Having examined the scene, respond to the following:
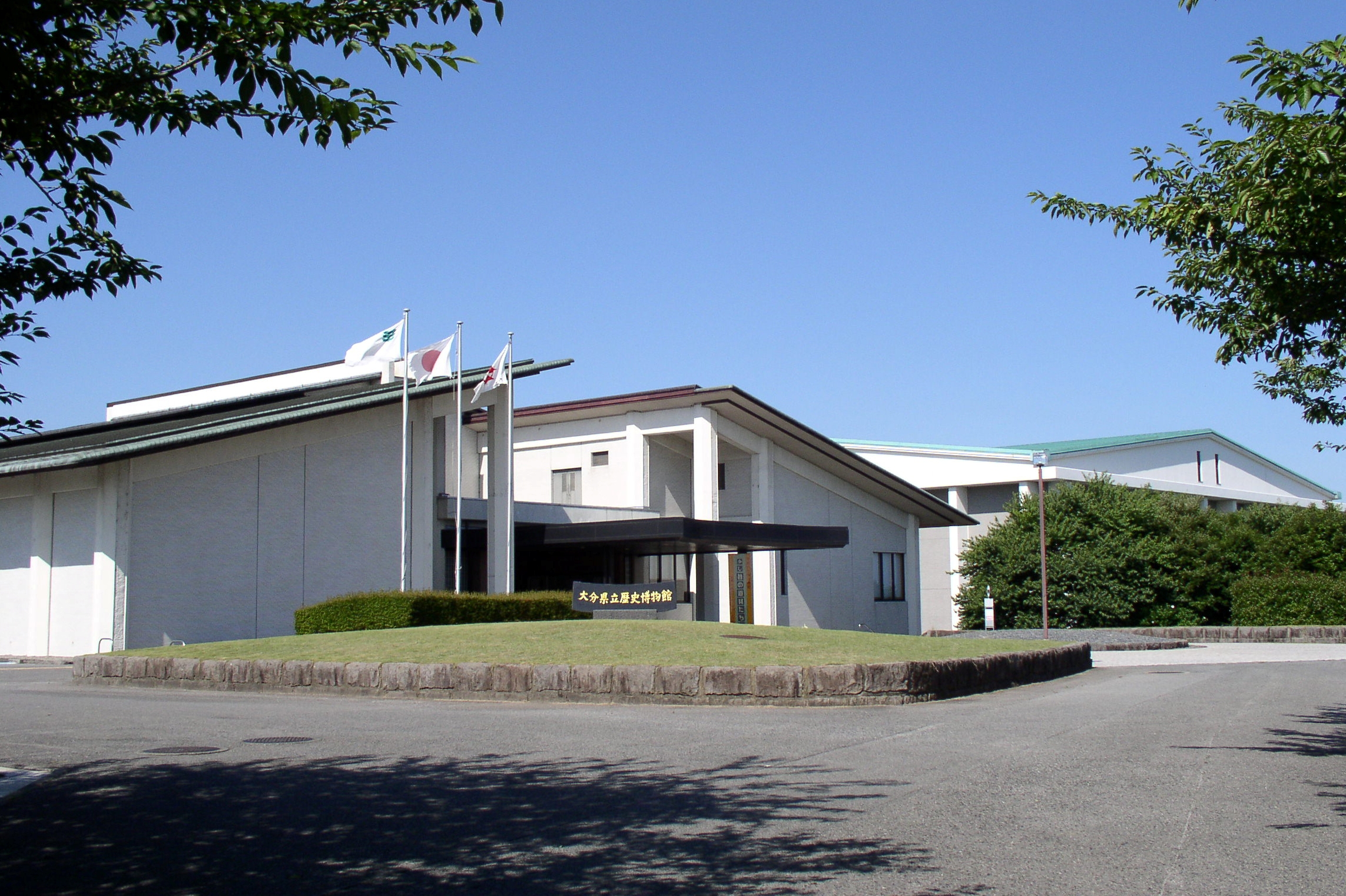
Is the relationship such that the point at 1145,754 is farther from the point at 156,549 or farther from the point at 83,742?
the point at 156,549

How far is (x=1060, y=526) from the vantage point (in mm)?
42375

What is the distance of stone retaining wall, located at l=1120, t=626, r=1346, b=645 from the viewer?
36531 millimetres

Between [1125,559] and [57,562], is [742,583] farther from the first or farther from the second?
[57,562]

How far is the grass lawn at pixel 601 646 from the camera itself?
53.5ft

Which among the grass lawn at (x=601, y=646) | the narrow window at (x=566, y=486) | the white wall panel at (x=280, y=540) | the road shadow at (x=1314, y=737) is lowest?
the road shadow at (x=1314, y=737)

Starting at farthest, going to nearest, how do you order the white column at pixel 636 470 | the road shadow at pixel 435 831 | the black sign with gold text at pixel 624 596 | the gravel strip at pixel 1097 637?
the white column at pixel 636 470
the gravel strip at pixel 1097 637
the black sign with gold text at pixel 624 596
the road shadow at pixel 435 831

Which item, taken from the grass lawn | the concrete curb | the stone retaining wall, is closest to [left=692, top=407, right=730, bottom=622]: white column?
the stone retaining wall

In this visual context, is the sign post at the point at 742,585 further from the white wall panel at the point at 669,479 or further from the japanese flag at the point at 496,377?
the japanese flag at the point at 496,377

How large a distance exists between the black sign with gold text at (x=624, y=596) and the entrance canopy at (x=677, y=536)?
6.55 metres

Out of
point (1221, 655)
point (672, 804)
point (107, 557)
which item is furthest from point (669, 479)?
point (672, 804)

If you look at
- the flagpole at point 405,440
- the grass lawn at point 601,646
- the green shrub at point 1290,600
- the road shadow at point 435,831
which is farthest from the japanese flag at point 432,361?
the green shrub at point 1290,600

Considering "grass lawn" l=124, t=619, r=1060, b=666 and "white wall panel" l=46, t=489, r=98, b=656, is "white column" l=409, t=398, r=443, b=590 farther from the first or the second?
"grass lawn" l=124, t=619, r=1060, b=666

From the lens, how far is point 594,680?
49.2 ft

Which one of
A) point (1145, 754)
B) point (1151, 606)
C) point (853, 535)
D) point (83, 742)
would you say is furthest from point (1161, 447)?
point (83, 742)
